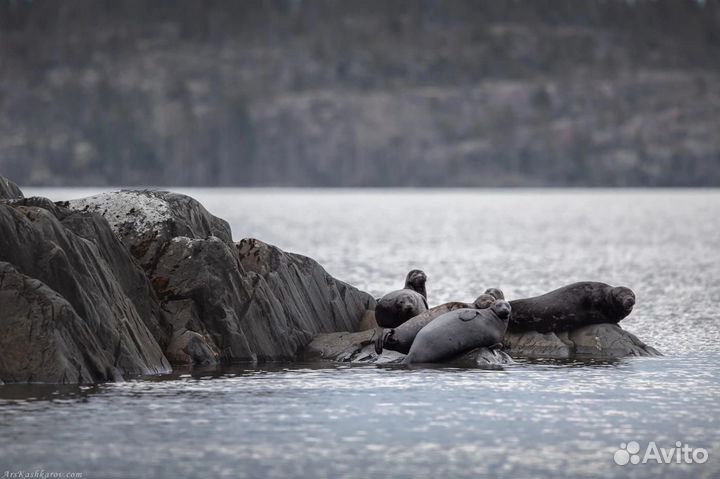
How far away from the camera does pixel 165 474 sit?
19.9 meters

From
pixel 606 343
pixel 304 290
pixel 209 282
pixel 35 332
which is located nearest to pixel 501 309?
pixel 606 343

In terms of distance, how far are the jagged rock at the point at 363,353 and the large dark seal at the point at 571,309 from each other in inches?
133

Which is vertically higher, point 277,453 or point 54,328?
point 54,328

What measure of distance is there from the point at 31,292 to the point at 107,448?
6.40 metres

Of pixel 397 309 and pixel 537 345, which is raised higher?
pixel 397 309

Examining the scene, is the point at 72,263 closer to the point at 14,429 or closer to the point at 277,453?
the point at 14,429

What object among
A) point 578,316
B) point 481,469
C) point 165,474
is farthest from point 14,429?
point 578,316

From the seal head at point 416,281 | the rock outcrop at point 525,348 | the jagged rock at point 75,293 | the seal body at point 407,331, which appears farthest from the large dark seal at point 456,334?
the jagged rock at point 75,293

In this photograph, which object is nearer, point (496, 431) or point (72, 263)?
point (496, 431)

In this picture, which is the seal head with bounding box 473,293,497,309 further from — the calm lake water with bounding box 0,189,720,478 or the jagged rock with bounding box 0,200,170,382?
the jagged rock with bounding box 0,200,170,382

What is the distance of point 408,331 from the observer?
33.2 meters

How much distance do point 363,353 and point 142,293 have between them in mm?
5927

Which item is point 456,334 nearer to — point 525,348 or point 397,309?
point 397,309

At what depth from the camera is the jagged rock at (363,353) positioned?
1256 inches
